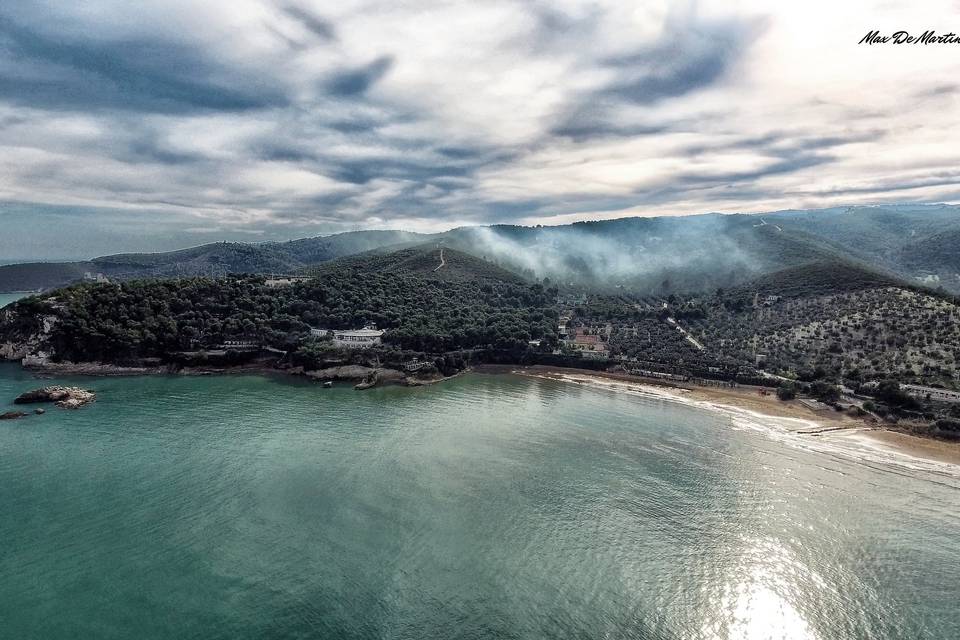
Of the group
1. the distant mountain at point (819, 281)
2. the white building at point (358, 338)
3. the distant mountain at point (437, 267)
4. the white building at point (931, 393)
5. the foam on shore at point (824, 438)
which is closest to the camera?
the foam on shore at point (824, 438)

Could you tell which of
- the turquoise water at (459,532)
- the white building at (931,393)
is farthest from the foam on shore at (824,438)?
the white building at (931,393)

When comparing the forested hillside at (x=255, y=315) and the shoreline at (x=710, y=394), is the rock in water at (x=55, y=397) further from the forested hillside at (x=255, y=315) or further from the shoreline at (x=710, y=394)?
the forested hillside at (x=255, y=315)

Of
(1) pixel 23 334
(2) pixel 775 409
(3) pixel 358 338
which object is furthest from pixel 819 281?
(1) pixel 23 334

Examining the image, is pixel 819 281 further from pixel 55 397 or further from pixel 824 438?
Answer: pixel 55 397

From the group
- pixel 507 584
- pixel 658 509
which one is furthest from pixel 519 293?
pixel 507 584

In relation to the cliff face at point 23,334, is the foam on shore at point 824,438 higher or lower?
lower

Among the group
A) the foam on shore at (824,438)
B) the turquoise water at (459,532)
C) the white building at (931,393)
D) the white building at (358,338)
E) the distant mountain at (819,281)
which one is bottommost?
the turquoise water at (459,532)
